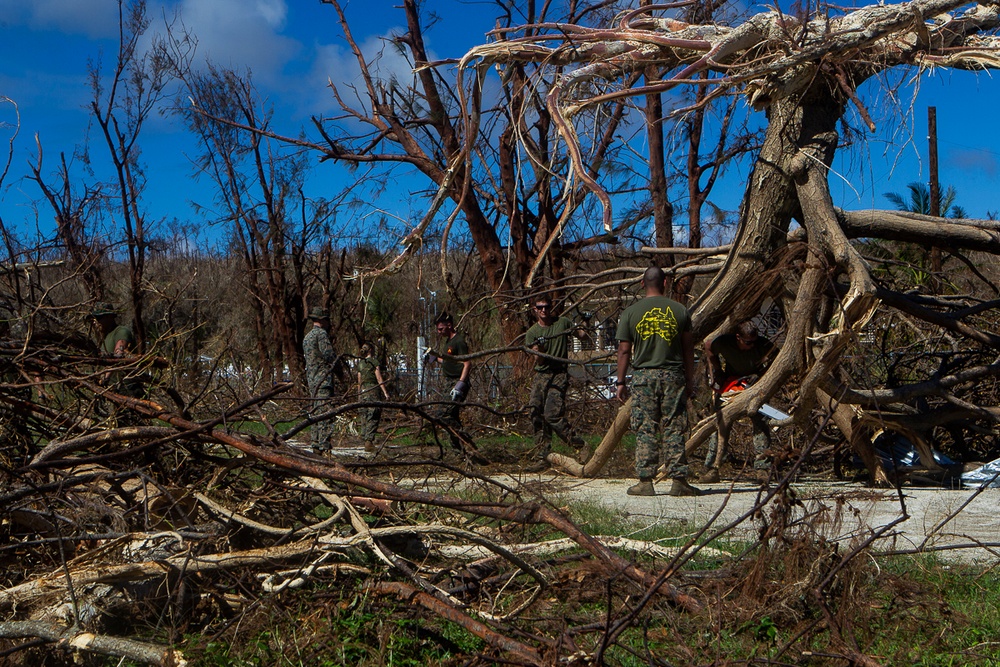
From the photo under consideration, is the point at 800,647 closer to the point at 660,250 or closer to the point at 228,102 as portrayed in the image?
the point at 660,250

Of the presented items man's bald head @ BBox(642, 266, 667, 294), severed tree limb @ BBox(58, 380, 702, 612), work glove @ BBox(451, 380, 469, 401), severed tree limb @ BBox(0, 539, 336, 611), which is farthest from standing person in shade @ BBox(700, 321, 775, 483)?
severed tree limb @ BBox(0, 539, 336, 611)

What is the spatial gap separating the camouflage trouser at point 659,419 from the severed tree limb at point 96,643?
4757 mm

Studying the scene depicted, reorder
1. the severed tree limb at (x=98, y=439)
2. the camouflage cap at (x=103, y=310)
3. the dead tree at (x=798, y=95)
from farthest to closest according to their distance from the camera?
1. the camouflage cap at (x=103, y=310)
2. the dead tree at (x=798, y=95)
3. the severed tree limb at (x=98, y=439)

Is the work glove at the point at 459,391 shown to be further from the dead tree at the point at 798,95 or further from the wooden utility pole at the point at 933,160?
the wooden utility pole at the point at 933,160

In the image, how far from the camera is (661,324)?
7559 mm

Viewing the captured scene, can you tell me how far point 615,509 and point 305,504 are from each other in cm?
249

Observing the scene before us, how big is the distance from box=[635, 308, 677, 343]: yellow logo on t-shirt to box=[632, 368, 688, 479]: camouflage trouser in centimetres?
28

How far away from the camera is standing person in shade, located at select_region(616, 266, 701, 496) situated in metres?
7.53

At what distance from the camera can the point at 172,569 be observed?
3.92m

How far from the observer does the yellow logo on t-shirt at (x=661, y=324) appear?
7547mm

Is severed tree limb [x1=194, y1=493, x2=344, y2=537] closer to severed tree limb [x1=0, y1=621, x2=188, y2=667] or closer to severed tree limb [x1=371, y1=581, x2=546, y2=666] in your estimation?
severed tree limb [x1=371, y1=581, x2=546, y2=666]

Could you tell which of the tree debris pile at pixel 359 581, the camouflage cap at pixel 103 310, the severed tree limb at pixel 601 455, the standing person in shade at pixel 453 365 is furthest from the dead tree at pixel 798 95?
the camouflage cap at pixel 103 310

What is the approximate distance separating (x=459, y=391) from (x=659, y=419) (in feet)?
10.1

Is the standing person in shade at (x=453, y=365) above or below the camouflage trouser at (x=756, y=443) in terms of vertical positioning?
above
